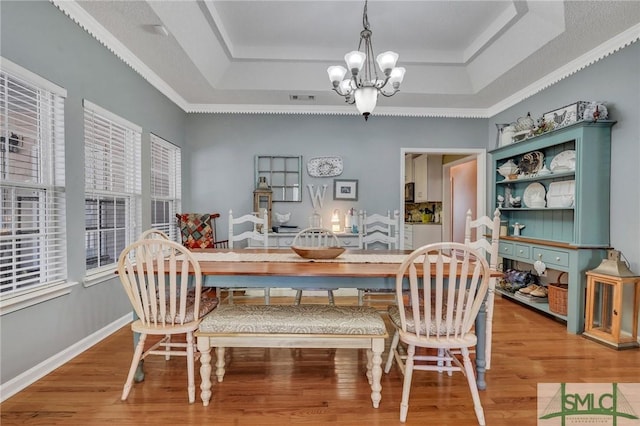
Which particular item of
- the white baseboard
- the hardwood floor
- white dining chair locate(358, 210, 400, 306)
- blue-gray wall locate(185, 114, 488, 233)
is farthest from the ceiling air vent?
the white baseboard

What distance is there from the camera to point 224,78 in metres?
3.94

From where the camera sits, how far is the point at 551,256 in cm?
325

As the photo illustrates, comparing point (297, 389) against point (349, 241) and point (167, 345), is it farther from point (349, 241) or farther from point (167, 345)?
point (349, 241)

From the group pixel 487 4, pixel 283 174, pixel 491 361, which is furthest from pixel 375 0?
pixel 491 361

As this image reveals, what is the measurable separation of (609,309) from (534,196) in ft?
4.47

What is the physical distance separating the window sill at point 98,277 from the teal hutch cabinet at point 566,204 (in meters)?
3.96

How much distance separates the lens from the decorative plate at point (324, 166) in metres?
4.75

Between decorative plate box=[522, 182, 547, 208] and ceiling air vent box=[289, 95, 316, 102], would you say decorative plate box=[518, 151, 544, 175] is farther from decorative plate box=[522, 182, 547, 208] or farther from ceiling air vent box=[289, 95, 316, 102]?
ceiling air vent box=[289, 95, 316, 102]

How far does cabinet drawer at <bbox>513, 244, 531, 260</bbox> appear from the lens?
358 cm

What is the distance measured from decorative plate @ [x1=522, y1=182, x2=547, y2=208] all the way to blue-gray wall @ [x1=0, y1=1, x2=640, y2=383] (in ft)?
2.49

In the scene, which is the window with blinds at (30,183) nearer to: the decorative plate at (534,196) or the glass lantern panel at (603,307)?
the glass lantern panel at (603,307)

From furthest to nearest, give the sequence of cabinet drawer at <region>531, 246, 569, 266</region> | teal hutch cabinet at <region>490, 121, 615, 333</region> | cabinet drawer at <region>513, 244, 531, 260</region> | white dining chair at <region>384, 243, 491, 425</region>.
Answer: cabinet drawer at <region>513, 244, 531, 260</region>
cabinet drawer at <region>531, 246, 569, 266</region>
teal hutch cabinet at <region>490, 121, 615, 333</region>
white dining chair at <region>384, 243, 491, 425</region>

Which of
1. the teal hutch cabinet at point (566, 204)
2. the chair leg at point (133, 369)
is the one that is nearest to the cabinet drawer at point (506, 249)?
the teal hutch cabinet at point (566, 204)

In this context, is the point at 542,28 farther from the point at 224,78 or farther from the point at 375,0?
the point at 224,78
